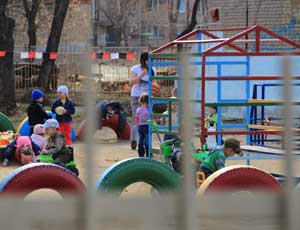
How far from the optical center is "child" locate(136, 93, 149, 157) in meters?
10.8

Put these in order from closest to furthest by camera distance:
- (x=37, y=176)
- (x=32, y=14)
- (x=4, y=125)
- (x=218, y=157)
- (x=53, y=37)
Result: (x=37, y=176) < (x=218, y=157) < (x=4, y=125) < (x=53, y=37) < (x=32, y=14)

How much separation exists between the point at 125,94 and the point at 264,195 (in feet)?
64.8

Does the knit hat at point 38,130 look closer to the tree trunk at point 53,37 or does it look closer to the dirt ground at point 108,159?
the dirt ground at point 108,159

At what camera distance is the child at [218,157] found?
23.9 ft

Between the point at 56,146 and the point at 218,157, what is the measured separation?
2453 mm

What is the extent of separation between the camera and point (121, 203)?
6.61 feet

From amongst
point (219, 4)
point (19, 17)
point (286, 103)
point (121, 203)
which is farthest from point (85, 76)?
point (19, 17)

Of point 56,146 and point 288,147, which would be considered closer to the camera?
point 288,147

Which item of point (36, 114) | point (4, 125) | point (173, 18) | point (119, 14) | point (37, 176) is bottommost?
point (4, 125)

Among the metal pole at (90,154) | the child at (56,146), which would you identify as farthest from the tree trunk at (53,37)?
the metal pole at (90,154)

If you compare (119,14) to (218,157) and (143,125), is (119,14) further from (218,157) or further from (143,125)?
(218,157)

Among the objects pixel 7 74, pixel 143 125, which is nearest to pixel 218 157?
pixel 143 125

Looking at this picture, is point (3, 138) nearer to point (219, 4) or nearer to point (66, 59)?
point (66, 59)

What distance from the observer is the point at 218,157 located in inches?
299
